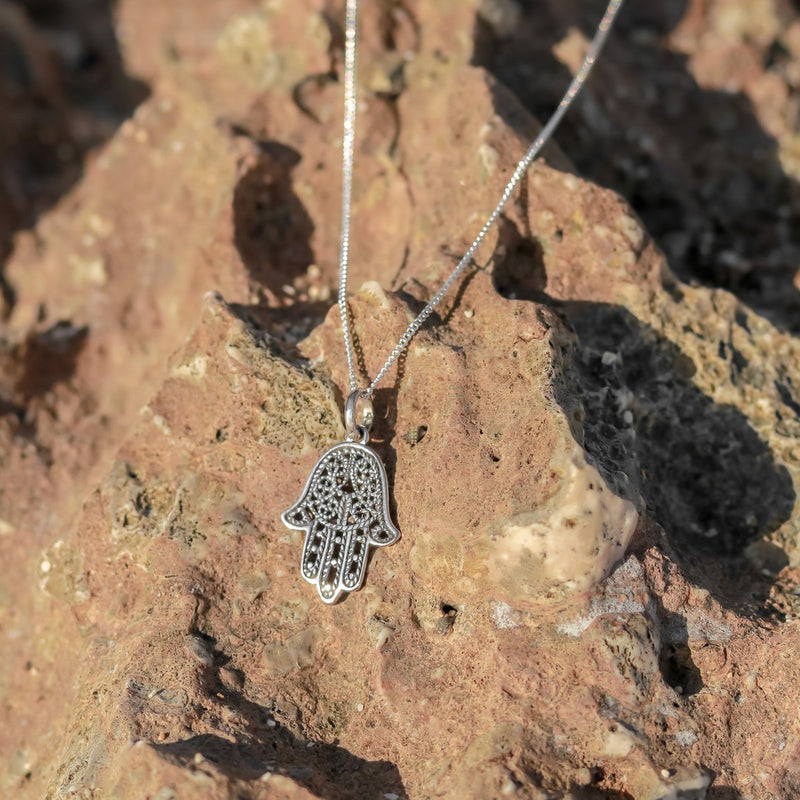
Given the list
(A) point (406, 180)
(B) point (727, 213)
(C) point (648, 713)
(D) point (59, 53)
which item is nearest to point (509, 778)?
(C) point (648, 713)

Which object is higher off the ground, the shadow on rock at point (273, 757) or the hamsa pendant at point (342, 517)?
the hamsa pendant at point (342, 517)

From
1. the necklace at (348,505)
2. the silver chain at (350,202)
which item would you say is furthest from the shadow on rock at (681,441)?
the necklace at (348,505)

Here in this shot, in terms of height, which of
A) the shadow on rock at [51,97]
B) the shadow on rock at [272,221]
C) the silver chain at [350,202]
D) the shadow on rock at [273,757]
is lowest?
the shadow on rock at [51,97]

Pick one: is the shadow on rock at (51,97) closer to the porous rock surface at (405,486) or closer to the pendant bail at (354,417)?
the porous rock surface at (405,486)

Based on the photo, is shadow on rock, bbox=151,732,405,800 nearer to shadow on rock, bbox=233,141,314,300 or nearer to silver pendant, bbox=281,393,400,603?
silver pendant, bbox=281,393,400,603

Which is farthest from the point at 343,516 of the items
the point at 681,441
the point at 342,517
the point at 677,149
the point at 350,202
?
the point at 677,149

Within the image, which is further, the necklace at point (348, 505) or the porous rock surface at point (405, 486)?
the necklace at point (348, 505)
